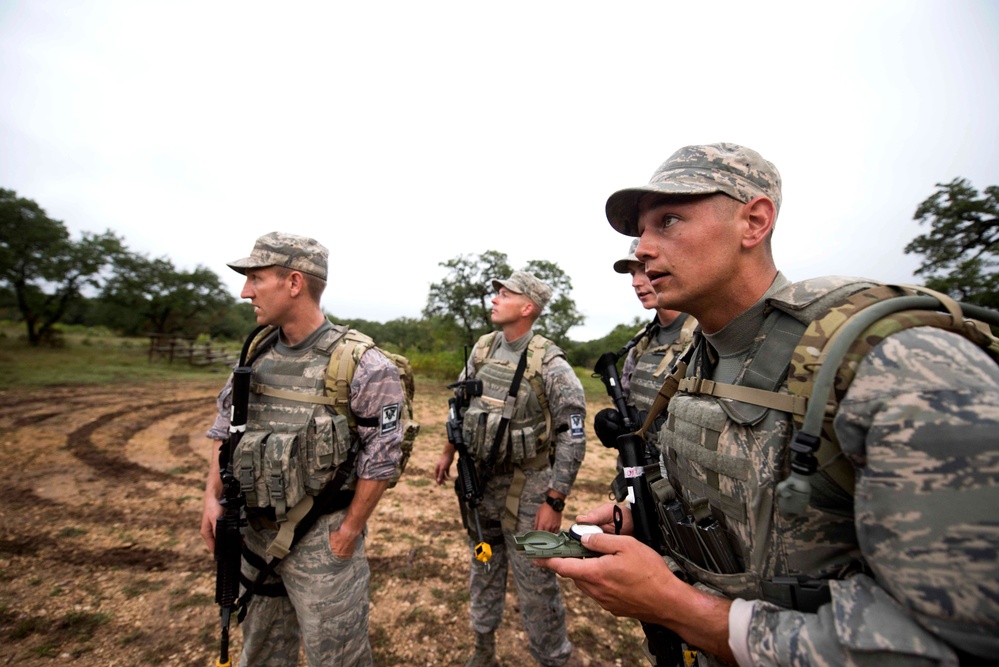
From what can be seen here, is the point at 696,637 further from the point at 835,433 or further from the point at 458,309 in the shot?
the point at 458,309

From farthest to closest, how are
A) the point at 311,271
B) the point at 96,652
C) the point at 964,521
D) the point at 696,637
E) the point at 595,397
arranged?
the point at 595,397 → the point at 96,652 → the point at 311,271 → the point at 696,637 → the point at 964,521

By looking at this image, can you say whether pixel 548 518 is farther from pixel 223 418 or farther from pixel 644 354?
pixel 223 418

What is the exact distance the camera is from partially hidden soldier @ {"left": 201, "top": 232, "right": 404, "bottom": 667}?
7.38 ft

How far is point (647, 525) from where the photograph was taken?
5.26 ft

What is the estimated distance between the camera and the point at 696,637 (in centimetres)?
105

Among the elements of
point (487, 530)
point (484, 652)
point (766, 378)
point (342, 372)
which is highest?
point (766, 378)

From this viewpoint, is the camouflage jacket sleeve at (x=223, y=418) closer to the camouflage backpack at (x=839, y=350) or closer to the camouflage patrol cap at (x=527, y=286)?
the camouflage patrol cap at (x=527, y=286)

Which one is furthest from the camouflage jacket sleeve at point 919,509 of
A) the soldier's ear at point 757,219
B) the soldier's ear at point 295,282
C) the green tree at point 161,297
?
the green tree at point 161,297

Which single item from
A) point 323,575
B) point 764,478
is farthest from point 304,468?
point 764,478

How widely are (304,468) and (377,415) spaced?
475 mm

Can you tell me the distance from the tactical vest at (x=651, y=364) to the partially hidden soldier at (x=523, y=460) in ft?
1.73

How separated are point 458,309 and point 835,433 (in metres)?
21.7

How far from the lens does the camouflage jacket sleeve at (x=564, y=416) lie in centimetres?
290

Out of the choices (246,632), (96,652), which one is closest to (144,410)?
(96,652)
